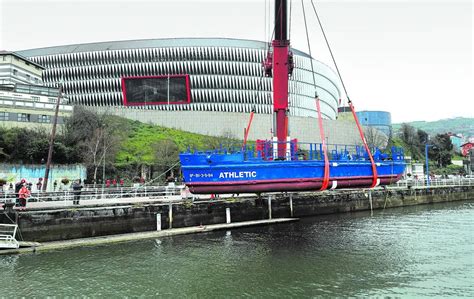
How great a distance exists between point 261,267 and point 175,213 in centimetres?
951

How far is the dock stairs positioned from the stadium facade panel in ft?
210

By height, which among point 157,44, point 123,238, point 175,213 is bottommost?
point 123,238

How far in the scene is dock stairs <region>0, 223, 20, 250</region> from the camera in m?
18.4

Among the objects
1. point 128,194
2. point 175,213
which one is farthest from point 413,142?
point 128,194

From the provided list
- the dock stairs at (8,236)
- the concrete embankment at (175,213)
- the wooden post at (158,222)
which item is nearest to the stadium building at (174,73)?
the concrete embankment at (175,213)

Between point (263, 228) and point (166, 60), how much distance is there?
6630 centimetres

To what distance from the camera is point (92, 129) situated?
50688mm

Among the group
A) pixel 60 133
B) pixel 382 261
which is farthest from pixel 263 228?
pixel 60 133

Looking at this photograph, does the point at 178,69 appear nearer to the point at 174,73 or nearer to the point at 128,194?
the point at 174,73

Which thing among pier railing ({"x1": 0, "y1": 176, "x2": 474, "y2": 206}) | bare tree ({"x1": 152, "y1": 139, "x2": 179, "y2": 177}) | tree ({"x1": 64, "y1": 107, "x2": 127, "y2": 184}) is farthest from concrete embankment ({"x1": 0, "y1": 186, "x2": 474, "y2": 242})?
bare tree ({"x1": 152, "y1": 139, "x2": 179, "y2": 177})

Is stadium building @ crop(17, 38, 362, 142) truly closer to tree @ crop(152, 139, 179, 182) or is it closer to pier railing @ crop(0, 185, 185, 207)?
tree @ crop(152, 139, 179, 182)

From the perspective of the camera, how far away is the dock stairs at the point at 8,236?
18375 millimetres

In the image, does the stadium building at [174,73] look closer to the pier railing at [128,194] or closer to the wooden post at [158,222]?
the pier railing at [128,194]

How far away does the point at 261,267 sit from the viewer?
54.2ft
